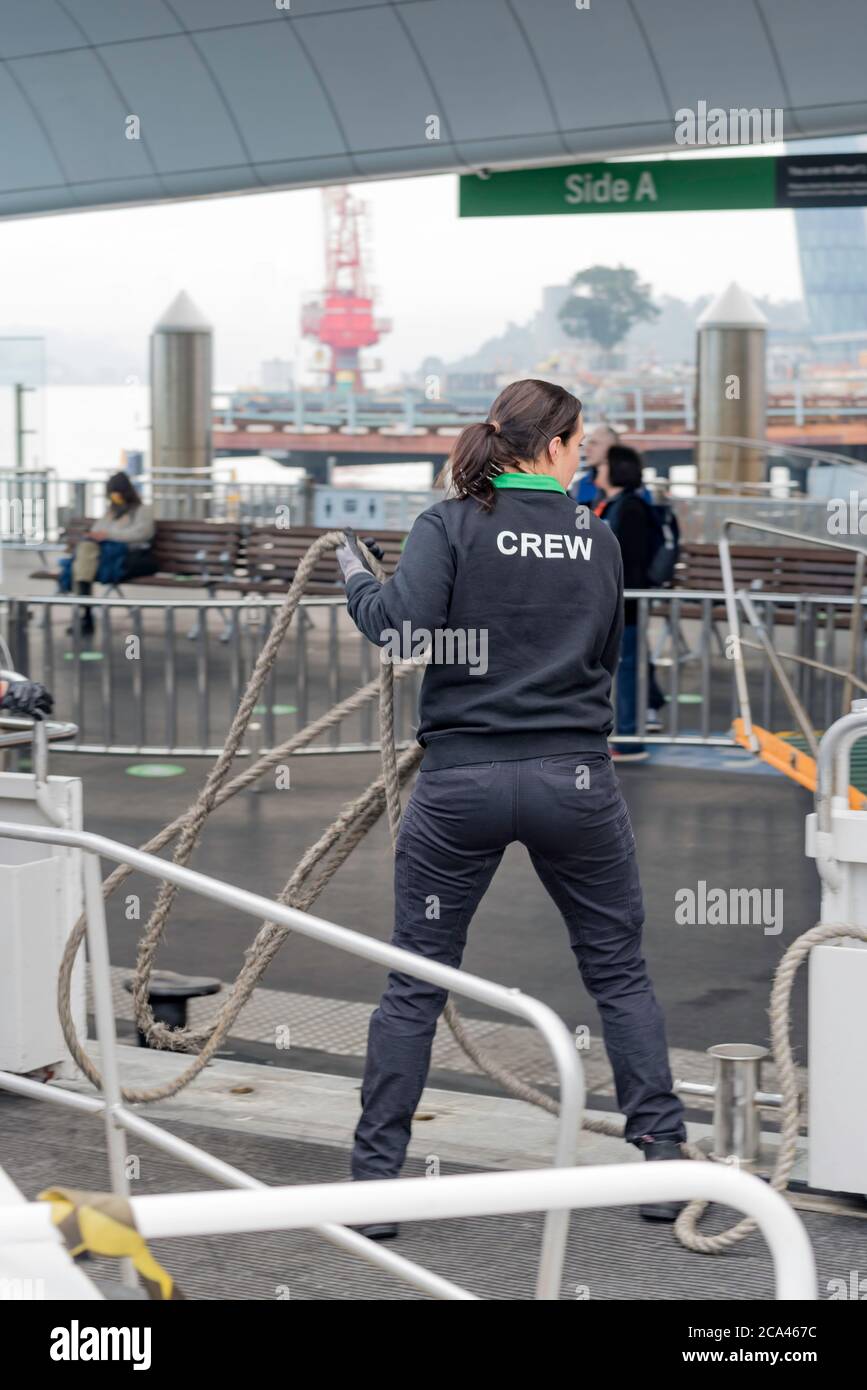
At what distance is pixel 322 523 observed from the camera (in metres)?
18.3

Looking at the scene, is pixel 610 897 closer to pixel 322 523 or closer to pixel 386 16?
pixel 386 16

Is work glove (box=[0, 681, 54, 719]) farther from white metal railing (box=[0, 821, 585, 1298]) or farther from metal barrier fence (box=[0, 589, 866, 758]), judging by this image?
metal barrier fence (box=[0, 589, 866, 758])

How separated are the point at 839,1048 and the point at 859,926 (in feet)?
0.87

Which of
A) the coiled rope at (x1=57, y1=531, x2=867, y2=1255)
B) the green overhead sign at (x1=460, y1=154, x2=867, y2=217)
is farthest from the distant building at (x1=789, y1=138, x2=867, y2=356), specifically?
the coiled rope at (x1=57, y1=531, x2=867, y2=1255)

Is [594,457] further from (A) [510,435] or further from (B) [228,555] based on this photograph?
(A) [510,435]

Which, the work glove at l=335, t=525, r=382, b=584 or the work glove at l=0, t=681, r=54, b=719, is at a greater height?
the work glove at l=335, t=525, r=382, b=584

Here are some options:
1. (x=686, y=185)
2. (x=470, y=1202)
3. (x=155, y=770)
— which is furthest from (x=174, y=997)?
(x=686, y=185)

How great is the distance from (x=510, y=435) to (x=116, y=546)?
11825mm

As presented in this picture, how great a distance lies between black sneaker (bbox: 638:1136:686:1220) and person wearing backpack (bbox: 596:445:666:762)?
597 centimetres

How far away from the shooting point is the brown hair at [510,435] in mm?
3959

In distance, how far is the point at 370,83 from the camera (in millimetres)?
15414

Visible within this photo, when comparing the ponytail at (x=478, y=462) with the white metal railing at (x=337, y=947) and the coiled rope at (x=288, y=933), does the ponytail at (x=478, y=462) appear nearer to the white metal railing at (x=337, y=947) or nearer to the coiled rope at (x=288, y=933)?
the coiled rope at (x=288, y=933)

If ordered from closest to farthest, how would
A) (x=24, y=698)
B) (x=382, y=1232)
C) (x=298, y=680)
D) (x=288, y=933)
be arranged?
(x=382, y=1232) → (x=24, y=698) → (x=288, y=933) → (x=298, y=680)

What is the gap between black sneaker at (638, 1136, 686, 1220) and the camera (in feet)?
13.1
